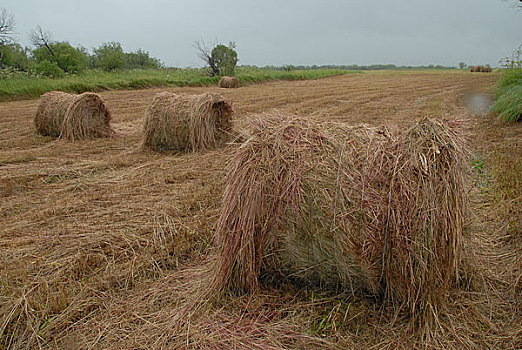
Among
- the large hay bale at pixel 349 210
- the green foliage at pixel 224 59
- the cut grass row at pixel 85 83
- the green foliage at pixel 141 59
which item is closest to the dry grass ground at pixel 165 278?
the large hay bale at pixel 349 210

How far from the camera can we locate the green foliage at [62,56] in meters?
27.6

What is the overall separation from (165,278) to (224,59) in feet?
89.9

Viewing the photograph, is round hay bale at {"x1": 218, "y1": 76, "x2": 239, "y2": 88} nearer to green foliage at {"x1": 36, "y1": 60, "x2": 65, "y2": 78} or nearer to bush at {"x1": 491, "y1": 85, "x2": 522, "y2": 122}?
green foliage at {"x1": 36, "y1": 60, "x2": 65, "y2": 78}

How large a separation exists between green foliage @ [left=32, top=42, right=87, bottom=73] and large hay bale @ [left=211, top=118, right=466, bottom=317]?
97.1ft

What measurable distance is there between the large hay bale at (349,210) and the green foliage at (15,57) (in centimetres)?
3133

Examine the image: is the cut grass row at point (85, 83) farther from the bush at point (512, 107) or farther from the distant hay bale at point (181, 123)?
the bush at point (512, 107)

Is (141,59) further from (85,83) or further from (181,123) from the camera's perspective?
(181,123)

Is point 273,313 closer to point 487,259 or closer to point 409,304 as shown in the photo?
point 409,304

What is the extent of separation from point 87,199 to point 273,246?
3.17 m

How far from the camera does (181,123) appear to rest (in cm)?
745

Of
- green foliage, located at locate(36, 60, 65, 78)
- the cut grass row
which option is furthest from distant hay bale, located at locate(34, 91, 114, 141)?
green foliage, located at locate(36, 60, 65, 78)

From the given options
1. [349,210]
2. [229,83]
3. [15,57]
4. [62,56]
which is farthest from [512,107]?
[15,57]

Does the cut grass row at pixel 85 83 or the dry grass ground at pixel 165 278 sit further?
the cut grass row at pixel 85 83

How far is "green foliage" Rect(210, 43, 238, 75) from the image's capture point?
28.4 meters
